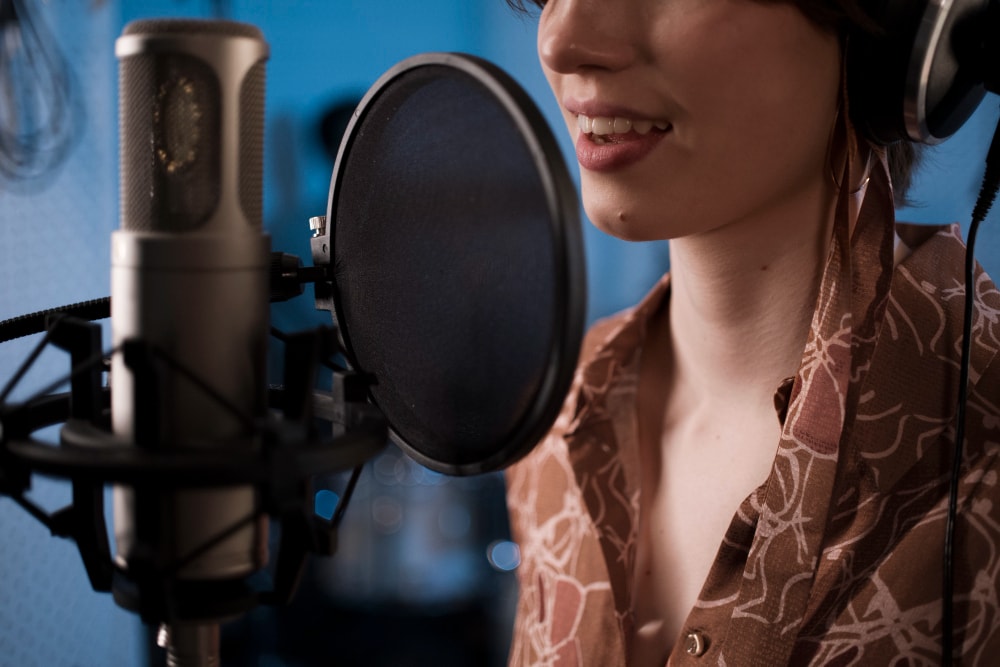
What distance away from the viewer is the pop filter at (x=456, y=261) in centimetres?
43

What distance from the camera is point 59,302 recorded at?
1.71 m

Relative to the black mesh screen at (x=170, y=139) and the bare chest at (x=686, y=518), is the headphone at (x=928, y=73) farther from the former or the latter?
the black mesh screen at (x=170, y=139)

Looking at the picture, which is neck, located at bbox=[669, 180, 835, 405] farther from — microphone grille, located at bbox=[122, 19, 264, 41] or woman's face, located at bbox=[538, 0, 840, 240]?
microphone grille, located at bbox=[122, 19, 264, 41]

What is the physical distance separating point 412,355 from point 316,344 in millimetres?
130

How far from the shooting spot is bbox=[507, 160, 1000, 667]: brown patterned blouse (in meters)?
0.83

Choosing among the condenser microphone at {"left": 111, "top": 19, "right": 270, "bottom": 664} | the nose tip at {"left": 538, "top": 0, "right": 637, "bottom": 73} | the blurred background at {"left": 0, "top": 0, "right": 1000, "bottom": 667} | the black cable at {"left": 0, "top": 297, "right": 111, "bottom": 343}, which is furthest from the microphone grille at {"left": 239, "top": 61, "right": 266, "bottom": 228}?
the blurred background at {"left": 0, "top": 0, "right": 1000, "bottom": 667}

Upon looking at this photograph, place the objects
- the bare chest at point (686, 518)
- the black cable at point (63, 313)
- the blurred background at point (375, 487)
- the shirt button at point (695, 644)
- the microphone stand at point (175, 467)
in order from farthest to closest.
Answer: the blurred background at point (375, 487) < the bare chest at point (686, 518) < the shirt button at point (695, 644) < the black cable at point (63, 313) < the microphone stand at point (175, 467)

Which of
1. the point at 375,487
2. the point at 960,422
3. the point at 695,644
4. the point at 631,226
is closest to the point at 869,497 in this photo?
the point at 960,422

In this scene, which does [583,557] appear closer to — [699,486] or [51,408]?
[699,486]

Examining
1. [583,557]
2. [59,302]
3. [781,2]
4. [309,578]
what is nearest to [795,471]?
[583,557]

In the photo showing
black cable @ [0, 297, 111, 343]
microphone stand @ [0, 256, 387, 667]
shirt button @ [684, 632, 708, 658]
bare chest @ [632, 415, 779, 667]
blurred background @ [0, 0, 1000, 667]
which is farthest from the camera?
blurred background @ [0, 0, 1000, 667]

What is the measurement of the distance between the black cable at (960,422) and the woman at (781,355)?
0.07ft

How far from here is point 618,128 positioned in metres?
0.82

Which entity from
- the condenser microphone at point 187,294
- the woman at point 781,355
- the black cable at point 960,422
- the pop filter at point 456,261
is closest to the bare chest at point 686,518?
the woman at point 781,355
